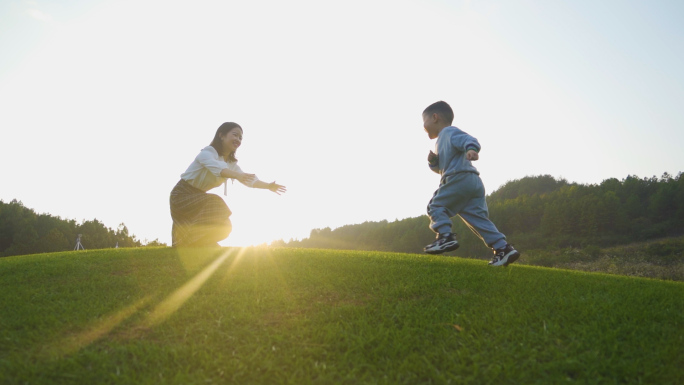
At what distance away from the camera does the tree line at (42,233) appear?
4372cm

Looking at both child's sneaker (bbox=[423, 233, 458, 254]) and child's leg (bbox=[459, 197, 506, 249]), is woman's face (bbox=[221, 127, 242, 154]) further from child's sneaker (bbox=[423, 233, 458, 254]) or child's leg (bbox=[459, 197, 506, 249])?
child's leg (bbox=[459, 197, 506, 249])

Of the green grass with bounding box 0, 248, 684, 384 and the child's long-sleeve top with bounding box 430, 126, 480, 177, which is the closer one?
the green grass with bounding box 0, 248, 684, 384

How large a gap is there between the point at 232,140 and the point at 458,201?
4412mm

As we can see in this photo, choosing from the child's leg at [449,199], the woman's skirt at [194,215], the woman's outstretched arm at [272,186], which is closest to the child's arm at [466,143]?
the child's leg at [449,199]

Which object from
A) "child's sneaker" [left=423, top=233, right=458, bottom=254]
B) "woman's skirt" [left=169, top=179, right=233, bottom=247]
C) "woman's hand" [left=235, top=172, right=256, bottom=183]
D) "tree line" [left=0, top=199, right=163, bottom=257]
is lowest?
"child's sneaker" [left=423, top=233, right=458, bottom=254]

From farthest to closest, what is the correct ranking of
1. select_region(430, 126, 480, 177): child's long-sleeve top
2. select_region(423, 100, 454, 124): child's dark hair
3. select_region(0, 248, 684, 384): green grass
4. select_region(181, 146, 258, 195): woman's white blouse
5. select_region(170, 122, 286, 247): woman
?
1. select_region(170, 122, 286, 247): woman
2. select_region(181, 146, 258, 195): woman's white blouse
3. select_region(423, 100, 454, 124): child's dark hair
4. select_region(430, 126, 480, 177): child's long-sleeve top
5. select_region(0, 248, 684, 384): green grass

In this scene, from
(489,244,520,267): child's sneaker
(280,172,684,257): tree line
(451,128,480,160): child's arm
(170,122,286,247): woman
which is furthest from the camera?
(280,172,684,257): tree line

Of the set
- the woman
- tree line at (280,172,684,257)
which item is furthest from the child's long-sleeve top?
tree line at (280,172,684,257)

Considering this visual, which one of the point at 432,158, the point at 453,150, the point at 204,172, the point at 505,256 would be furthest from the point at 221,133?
the point at 505,256

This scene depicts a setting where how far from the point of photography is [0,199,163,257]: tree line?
43.7 metres

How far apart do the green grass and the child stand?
41cm

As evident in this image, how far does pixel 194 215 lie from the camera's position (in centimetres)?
841

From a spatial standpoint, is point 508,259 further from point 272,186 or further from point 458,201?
point 272,186

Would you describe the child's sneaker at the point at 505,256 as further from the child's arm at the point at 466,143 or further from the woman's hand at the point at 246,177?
the woman's hand at the point at 246,177
